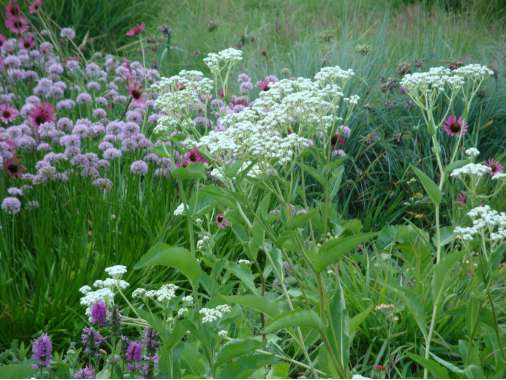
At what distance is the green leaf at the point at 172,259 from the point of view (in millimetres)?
→ 1626

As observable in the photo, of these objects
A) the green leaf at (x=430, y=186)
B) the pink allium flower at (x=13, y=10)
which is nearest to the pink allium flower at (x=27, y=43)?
the pink allium flower at (x=13, y=10)

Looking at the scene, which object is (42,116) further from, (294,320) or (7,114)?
(294,320)

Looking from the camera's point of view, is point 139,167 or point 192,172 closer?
point 192,172

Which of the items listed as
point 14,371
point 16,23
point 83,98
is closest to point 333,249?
point 14,371

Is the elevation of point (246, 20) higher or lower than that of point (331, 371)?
lower

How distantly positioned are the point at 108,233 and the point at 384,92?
6.32 ft

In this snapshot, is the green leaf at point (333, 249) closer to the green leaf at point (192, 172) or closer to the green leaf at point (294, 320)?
the green leaf at point (294, 320)

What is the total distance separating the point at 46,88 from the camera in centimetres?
402

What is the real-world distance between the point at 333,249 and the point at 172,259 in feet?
1.16

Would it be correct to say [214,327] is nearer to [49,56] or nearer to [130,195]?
[130,195]

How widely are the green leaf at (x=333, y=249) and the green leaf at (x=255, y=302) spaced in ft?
0.41

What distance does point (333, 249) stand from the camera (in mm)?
1545

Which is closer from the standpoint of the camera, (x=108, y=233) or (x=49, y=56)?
(x=108, y=233)

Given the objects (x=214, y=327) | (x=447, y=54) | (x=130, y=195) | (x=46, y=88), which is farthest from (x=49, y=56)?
(x=214, y=327)
